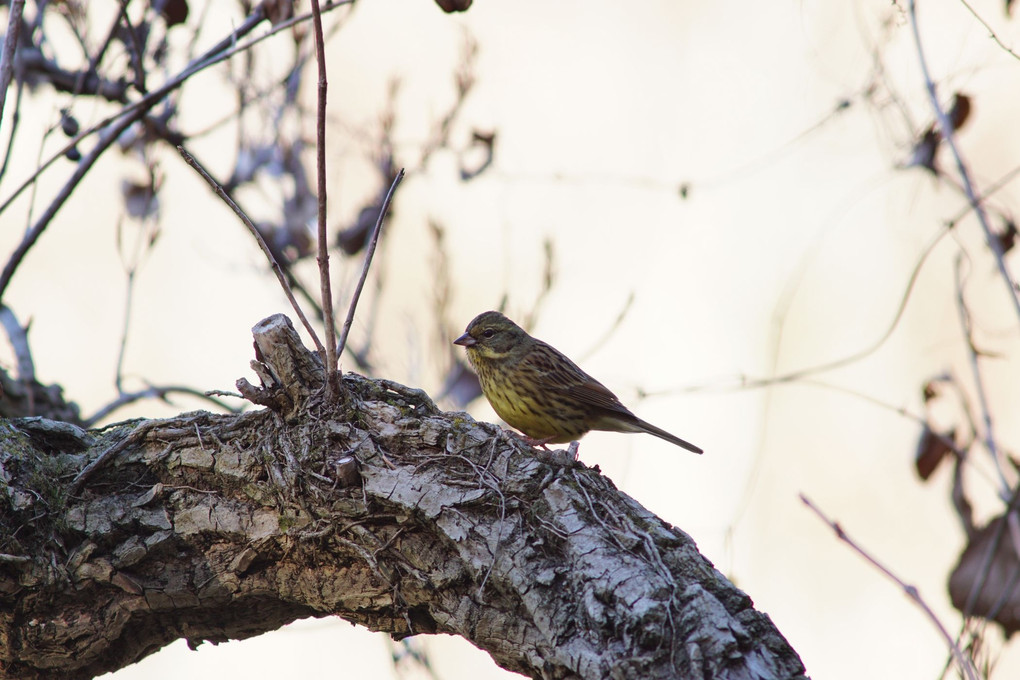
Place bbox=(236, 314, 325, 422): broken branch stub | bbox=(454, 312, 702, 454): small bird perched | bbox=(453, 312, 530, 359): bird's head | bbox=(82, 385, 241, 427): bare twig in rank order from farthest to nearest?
bbox=(453, 312, 530, 359): bird's head, bbox=(454, 312, 702, 454): small bird perched, bbox=(82, 385, 241, 427): bare twig, bbox=(236, 314, 325, 422): broken branch stub

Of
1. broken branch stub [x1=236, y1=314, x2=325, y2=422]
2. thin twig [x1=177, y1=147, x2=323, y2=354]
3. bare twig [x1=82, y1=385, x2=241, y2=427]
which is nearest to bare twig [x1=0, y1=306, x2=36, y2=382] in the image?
bare twig [x1=82, y1=385, x2=241, y2=427]

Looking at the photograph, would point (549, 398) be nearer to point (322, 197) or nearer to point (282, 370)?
point (282, 370)

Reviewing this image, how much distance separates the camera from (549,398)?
5.63 metres

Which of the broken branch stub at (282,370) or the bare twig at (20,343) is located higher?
the bare twig at (20,343)

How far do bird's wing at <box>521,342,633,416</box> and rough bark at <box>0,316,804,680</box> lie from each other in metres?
2.30

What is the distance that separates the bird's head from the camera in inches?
237

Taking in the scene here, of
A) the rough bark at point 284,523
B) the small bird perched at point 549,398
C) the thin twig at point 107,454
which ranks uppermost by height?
the small bird perched at point 549,398

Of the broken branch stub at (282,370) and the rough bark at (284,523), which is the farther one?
the broken branch stub at (282,370)

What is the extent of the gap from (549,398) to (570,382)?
18 centimetres

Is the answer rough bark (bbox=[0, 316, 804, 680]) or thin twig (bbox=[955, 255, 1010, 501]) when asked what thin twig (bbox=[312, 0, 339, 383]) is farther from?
thin twig (bbox=[955, 255, 1010, 501])

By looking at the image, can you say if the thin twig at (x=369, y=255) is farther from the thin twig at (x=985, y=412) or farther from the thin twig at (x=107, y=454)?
the thin twig at (x=985, y=412)

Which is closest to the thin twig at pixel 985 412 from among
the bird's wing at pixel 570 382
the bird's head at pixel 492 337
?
the bird's wing at pixel 570 382

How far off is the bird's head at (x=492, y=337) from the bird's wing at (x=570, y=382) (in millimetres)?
161

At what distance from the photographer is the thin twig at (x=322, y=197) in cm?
265
